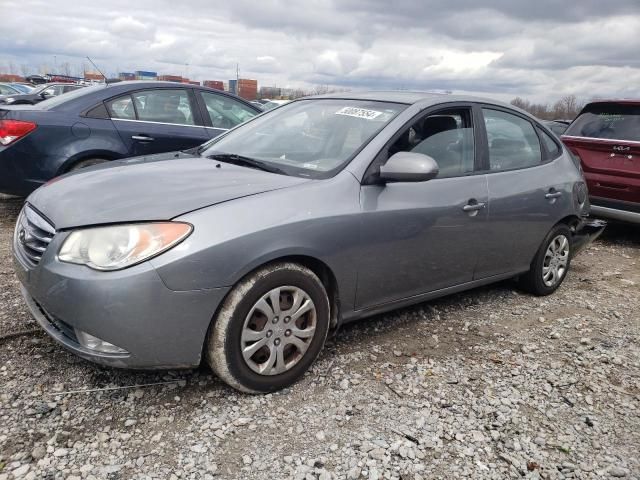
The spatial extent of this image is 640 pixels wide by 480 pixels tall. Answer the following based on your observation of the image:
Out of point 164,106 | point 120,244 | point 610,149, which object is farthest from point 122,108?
point 610,149

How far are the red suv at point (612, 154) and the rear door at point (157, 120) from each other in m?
4.55

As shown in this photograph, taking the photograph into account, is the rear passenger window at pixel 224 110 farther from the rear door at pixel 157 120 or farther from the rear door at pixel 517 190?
A: the rear door at pixel 517 190

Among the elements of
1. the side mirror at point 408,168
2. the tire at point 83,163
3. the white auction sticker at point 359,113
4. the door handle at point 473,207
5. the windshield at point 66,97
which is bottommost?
the tire at point 83,163

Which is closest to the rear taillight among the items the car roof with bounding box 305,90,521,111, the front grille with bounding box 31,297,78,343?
the car roof with bounding box 305,90,521,111

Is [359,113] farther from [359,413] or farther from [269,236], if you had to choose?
[359,413]

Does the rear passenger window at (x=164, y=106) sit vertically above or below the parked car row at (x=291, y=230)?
above

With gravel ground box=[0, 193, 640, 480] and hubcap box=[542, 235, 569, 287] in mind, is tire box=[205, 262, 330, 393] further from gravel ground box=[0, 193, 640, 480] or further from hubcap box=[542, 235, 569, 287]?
hubcap box=[542, 235, 569, 287]

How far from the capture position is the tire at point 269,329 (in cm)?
250

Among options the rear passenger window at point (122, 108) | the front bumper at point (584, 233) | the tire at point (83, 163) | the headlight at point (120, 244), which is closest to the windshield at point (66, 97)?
the rear passenger window at point (122, 108)

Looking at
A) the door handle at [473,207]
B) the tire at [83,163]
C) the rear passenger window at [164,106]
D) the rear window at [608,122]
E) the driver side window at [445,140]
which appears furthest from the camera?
the rear window at [608,122]

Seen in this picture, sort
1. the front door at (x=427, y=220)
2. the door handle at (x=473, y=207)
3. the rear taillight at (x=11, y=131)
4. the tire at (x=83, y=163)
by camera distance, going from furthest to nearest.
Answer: the tire at (x=83, y=163)
the rear taillight at (x=11, y=131)
the door handle at (x=473, y=207)
the front door at (x=427, y=220)

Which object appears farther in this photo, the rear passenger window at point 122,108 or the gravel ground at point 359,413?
the rear passenger window at point 122,108

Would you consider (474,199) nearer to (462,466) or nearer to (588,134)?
(462,466)

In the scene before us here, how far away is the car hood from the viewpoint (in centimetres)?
244
